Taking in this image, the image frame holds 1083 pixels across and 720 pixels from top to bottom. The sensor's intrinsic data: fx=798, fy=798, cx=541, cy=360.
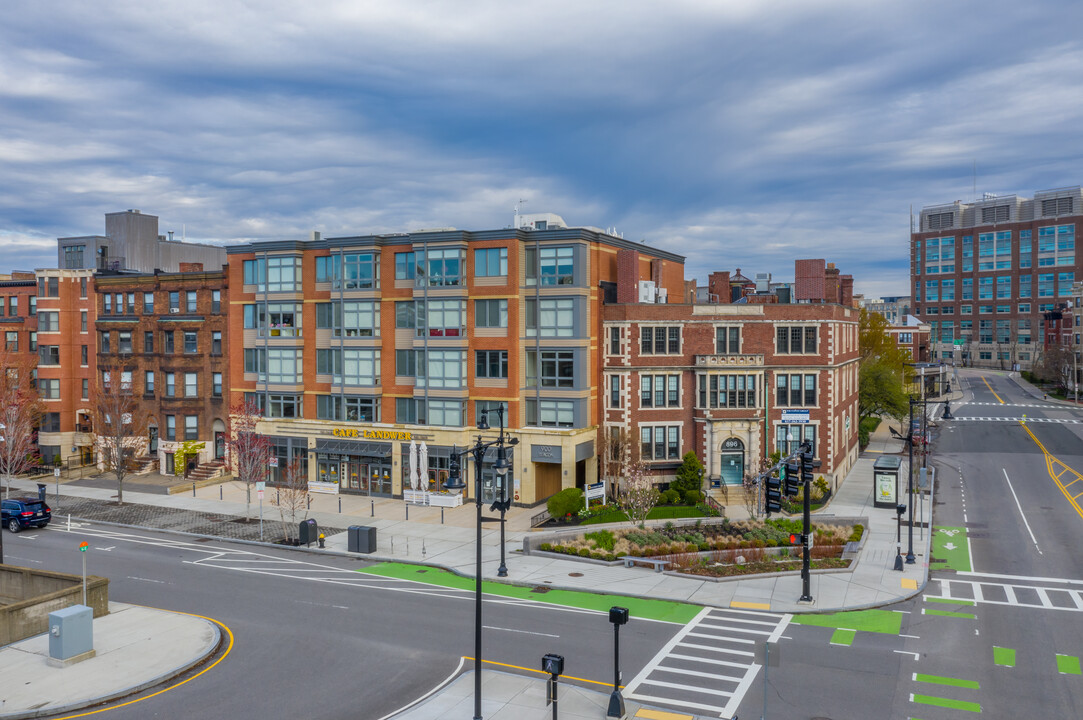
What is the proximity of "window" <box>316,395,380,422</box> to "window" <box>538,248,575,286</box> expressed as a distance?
14578 mm

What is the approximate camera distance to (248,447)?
49438 mm

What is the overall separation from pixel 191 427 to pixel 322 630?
38.6m

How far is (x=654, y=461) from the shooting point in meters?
51.2

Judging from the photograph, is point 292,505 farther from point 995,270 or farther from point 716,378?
point 995,270

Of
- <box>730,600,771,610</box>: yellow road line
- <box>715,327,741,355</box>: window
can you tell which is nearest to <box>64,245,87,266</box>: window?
<box>715,327,741,355</box>: window

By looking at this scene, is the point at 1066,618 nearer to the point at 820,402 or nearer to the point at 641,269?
the point at 820,402

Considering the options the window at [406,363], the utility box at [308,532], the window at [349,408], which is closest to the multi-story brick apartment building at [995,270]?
the window at [406,363]

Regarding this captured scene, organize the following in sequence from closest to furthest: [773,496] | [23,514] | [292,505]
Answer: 1. [773,496]
2. [292,505]
3. [23,514]

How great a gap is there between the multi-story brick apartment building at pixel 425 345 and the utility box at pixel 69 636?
27.6 meters

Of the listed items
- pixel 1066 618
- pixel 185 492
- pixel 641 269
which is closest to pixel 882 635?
pixel 1066 618

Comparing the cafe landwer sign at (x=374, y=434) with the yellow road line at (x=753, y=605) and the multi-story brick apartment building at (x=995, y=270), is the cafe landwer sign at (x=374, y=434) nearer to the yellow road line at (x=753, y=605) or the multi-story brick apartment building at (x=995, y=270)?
the yellow road line at (x=753, y=605)

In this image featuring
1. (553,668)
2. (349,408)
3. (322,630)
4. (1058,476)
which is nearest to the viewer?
(553,668)

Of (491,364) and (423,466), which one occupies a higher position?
(491,364)

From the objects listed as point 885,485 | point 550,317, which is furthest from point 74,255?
point 885,485
